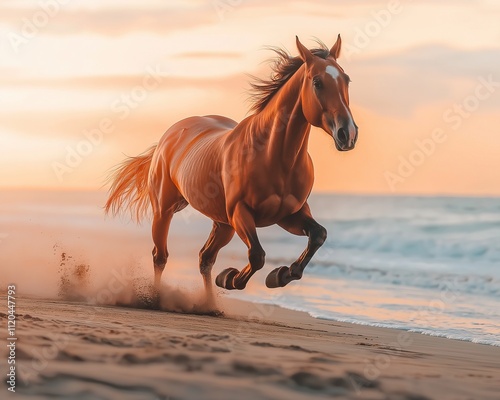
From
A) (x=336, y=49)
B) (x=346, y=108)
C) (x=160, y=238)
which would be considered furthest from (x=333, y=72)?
(x=160, y=238)

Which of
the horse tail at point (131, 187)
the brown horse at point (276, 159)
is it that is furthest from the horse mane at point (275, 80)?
the horse tail at point (131, 187)

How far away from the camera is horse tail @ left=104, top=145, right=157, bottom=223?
10.2 meters

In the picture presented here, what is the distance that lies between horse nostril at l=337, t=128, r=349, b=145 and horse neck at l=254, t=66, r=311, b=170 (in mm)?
693

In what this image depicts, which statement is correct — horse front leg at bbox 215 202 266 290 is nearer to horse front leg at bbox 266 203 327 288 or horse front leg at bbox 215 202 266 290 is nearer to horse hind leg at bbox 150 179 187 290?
horse front leg at bbox 266 203 327 288

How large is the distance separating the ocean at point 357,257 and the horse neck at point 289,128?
2778mm

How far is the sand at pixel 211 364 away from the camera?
441 centimetres

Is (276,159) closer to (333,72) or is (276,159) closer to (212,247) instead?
(333,72)

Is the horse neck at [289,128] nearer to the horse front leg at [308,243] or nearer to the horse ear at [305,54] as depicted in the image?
the horse ear at [305,54]

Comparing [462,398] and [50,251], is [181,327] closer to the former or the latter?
[462,398]

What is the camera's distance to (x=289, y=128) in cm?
711

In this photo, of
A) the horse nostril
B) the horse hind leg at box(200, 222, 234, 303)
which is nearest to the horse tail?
the horse hind leg at box(200, 222, 234, 303)

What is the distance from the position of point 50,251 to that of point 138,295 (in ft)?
16.7

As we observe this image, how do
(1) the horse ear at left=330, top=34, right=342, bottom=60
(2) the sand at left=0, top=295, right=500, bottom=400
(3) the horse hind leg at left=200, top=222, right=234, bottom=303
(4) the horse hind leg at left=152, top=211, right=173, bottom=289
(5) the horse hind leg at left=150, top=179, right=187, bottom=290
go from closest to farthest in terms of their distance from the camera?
(2) the sand at left=0, top=295, right=500, bottom=400 < (1) the horse ear at left=330, top=34, right=342, bottom=60 < (3) the horse hind leg at left=200, top=222, right=234, bottom=303 < (5) the horse hind leg at left=150, top=179, right=187, bottom=290 < (4) the horse hind leg at left=152, top=211, right=173, bottom=289

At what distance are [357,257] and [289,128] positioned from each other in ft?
36.0
